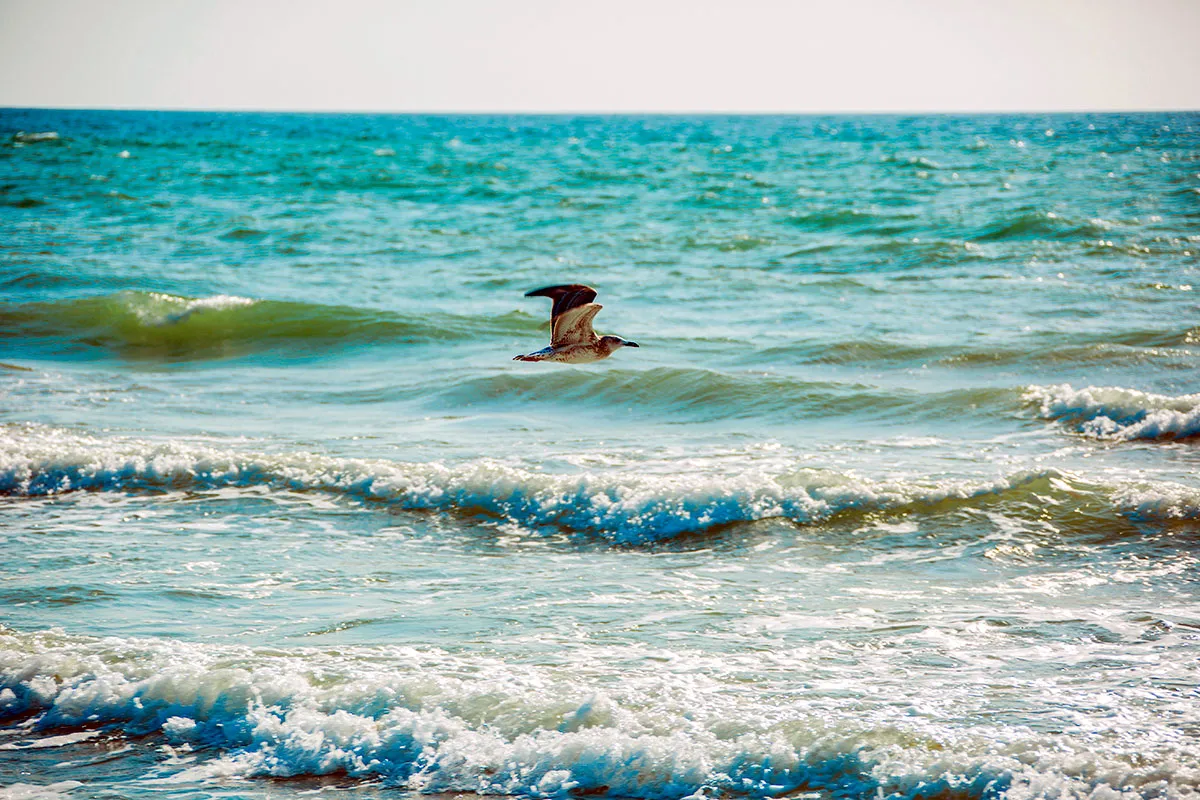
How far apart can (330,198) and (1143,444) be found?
82.5ft

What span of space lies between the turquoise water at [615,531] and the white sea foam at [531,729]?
0.06 ft

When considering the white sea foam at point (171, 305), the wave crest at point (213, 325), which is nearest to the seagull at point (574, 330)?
the wave crest at point (213, 325)

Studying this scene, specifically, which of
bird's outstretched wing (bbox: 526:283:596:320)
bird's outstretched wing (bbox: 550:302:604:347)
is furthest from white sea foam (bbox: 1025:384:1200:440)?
Result: bird's outstretched wing (bbox: 526:283:596:320)

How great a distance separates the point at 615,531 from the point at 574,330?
1.59 meters

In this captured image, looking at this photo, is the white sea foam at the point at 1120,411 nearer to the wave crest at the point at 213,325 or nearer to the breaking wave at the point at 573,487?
the breaking wave at the point at 573,487

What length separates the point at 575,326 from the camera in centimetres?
760

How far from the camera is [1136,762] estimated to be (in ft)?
16.3

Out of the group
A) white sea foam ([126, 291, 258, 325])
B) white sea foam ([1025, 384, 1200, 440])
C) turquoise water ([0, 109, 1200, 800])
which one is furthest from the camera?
white sea foam ([126, 291, 258, 325])

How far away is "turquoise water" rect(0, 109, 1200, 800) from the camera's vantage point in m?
5.26

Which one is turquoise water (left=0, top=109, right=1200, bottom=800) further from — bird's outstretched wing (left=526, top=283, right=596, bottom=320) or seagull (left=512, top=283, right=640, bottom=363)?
bird's outstretched wing (left=526, top=283, right=596, bottom=320)

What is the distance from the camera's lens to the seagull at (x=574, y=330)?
7359mm

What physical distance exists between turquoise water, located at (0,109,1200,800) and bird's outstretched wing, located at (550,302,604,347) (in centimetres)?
147

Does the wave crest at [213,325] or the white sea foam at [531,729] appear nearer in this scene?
the white sea foam at [531,729]

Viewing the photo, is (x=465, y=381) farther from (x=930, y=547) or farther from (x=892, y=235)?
(x=892, y=235)
